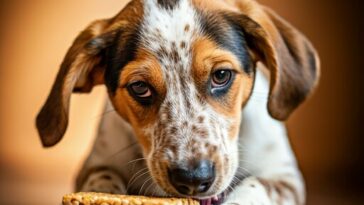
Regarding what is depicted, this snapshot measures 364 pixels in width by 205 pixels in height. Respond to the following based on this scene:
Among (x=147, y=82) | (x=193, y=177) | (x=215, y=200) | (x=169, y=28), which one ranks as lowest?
(x=215, y=200)

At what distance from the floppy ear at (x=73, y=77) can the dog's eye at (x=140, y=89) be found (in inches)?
5.5

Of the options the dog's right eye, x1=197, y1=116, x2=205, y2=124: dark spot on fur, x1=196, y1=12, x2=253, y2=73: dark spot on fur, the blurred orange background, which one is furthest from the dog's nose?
the blurred orange background

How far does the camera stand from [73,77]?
6.95 ft

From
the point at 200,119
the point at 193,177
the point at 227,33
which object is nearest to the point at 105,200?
the point at 193,177

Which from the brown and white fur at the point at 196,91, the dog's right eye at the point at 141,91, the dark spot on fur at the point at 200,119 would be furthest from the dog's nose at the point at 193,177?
the dog's right eye at the point at 141,91

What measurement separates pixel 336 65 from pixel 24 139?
3.30ft

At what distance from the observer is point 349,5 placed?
2.48 metres

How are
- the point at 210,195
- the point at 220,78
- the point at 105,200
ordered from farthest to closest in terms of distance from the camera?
the point at 220,78, the point at 210,195, the point at 105,200

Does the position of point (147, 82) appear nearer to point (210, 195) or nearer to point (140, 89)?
point (140, 89)

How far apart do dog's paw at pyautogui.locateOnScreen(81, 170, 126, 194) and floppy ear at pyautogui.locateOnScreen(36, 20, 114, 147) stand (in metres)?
0.17

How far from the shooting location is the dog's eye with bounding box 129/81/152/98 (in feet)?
6.83

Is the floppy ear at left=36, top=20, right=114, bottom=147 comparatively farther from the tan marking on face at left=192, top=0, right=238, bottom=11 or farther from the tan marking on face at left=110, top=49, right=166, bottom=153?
the tan marking on face at left=192, top=0, right=238, bottom=11

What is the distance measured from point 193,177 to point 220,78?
0.31 m

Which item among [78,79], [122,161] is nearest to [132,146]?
[122,161]
